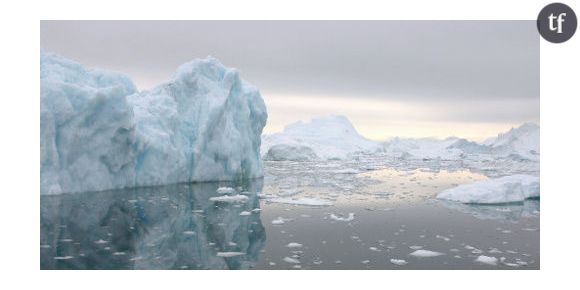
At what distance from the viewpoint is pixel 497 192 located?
1425cm

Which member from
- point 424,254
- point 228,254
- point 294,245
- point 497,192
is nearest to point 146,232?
point 228,254

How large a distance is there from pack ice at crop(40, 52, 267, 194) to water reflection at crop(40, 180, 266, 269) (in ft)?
4.08

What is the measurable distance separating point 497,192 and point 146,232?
33.9 feet

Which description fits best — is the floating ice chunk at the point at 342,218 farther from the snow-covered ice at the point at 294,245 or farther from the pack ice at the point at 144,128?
the pack ice at the point at 144,128

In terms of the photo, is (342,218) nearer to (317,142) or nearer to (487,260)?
(487,260)

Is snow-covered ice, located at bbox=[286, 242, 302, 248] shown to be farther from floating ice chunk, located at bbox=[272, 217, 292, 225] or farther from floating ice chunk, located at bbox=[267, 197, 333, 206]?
floating ice chunk, located at bbox=[267, 197, 333, 206]

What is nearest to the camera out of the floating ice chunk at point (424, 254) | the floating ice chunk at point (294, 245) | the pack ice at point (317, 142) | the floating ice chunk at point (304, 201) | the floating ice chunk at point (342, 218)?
the floating ice chunk at point (424, 254)

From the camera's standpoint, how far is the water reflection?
750 centimetres
